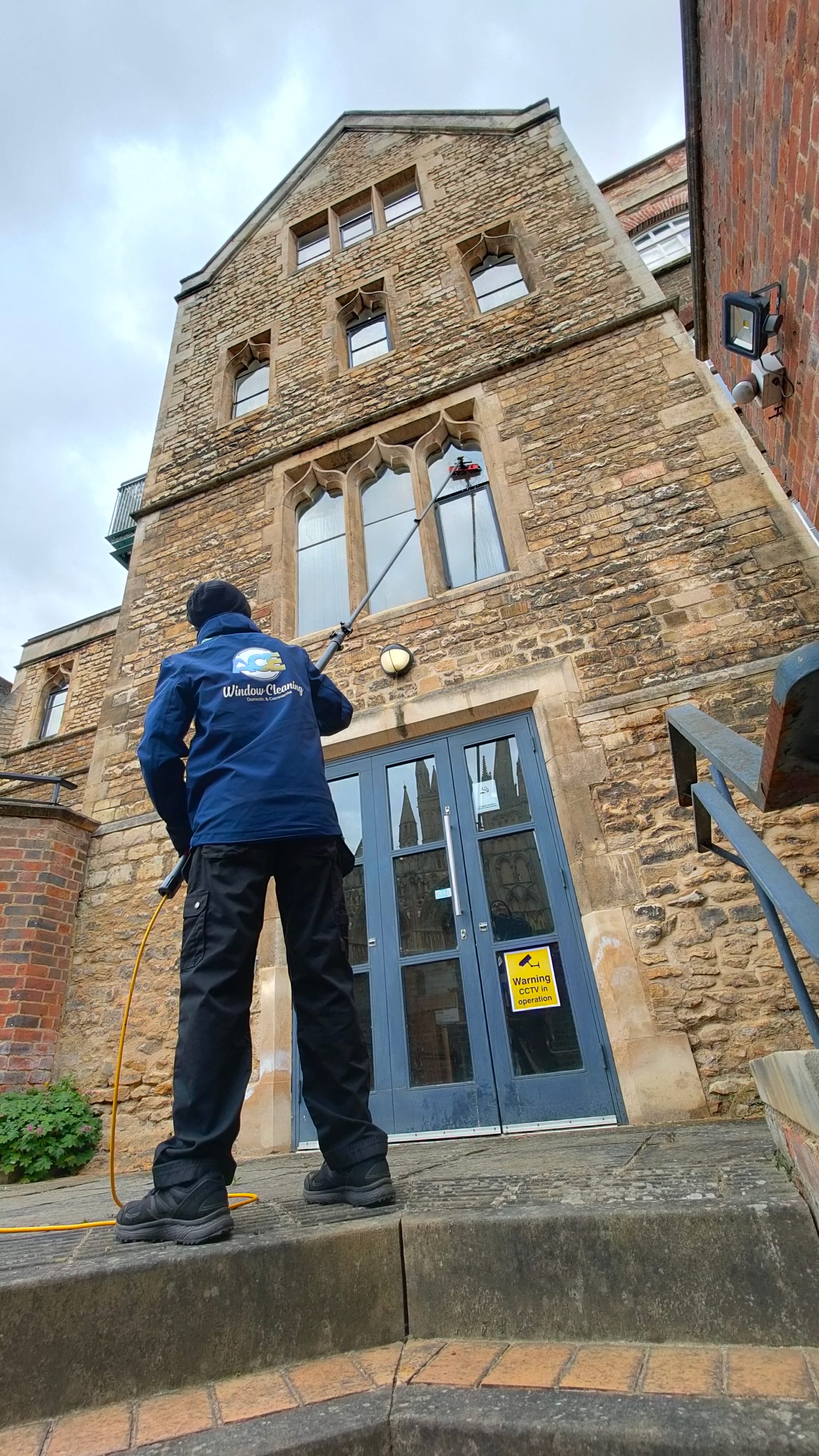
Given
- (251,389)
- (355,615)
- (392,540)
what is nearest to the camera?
(355,615)

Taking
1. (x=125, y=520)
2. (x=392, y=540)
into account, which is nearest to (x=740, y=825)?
(x=392, y=540)

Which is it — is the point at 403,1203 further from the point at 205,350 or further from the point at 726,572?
the point at 205,350

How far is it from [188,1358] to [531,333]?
776cm

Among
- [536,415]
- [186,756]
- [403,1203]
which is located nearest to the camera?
[403,1203]

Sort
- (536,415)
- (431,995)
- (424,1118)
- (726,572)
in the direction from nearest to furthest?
1. (424,1118)
2. (431,995)
3. (726,572)
4. (536,415)

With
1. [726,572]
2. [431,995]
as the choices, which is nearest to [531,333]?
[726,572]

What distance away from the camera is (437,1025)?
4355mm

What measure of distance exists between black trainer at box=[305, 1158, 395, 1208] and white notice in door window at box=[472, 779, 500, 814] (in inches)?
119

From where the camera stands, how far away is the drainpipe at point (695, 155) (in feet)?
14.2

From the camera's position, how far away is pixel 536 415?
620cm

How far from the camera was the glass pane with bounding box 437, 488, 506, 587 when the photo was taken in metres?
5.90

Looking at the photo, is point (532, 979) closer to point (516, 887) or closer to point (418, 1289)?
point (516, 887)

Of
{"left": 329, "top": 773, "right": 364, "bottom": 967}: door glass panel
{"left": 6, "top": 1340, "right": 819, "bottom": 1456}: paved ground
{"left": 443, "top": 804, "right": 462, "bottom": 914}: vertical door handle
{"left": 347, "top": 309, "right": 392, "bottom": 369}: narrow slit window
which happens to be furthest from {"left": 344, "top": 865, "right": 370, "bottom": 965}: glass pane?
{"left": 347, "top": 309, "right": 392, "bottom": 369}: narrow slit window

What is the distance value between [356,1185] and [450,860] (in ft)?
9.55
